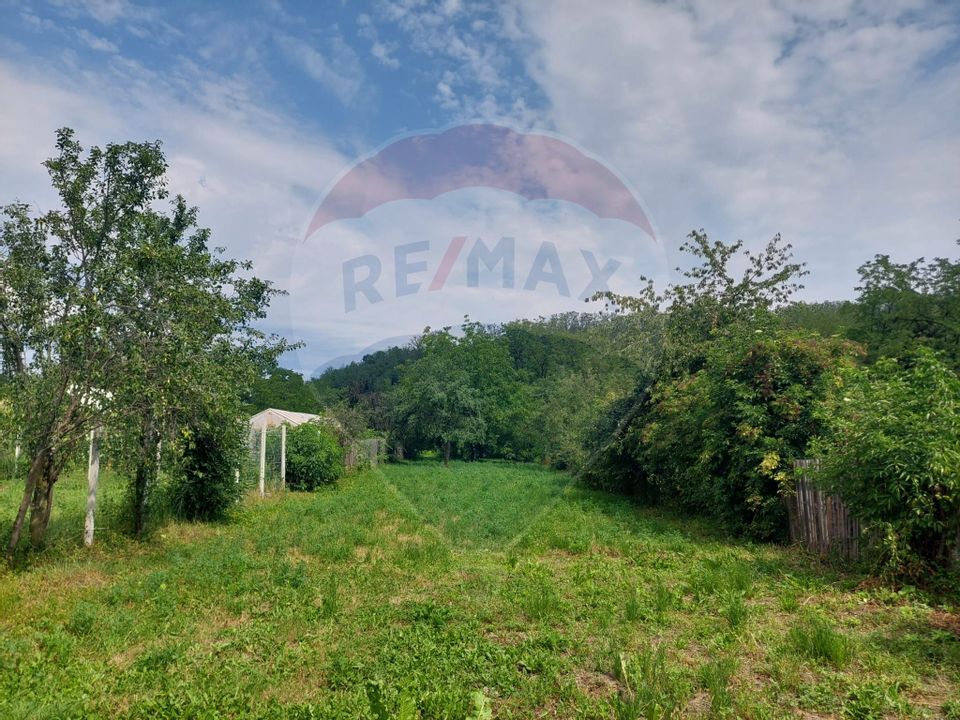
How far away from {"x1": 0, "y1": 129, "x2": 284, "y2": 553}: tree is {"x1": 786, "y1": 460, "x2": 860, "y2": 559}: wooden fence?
876 cm

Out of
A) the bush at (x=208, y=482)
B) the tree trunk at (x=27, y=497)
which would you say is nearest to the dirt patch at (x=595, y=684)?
the tree trunk at (x=27, y=497)

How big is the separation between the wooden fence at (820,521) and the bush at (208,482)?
959cm

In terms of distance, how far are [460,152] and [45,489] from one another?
7.22 meters

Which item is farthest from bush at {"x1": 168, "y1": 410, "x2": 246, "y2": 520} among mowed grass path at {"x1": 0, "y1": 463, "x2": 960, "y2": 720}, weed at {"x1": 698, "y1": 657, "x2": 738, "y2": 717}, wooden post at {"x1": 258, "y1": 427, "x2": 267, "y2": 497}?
weed at {"x1": 698, "y1": 657, "x2": 738, "y2": 717}

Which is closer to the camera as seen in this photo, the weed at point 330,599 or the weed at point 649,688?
the weed at point 649,688

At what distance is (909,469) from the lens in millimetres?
6336

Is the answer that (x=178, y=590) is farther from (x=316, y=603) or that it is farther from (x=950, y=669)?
(x=950, y=669)

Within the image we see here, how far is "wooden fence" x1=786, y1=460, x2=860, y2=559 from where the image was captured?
7832 millimetres

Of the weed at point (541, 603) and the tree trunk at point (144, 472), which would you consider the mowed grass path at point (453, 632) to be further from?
the tree trunk at point (144, 472)

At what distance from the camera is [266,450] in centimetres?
1634

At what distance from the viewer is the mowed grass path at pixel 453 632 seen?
396 cm

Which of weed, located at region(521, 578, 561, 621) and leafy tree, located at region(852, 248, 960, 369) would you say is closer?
weed, located at region(521, 578, 561, 621)

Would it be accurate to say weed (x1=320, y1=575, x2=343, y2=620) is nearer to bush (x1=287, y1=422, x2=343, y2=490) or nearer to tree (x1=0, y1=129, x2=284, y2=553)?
tree (x1=0, y1=129, x2=284, y2=553)

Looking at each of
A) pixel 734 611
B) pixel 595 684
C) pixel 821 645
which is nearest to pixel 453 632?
pixel 595 684
